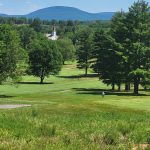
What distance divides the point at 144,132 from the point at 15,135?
3.60 meters

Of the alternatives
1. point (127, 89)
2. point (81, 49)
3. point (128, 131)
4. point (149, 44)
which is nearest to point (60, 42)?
point (81, 49)

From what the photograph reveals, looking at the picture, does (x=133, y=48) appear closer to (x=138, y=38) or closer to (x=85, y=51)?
(x=138, y=38)

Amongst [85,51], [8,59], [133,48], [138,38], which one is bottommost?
[85,51]

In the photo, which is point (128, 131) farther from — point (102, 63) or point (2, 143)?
point (102, 63)

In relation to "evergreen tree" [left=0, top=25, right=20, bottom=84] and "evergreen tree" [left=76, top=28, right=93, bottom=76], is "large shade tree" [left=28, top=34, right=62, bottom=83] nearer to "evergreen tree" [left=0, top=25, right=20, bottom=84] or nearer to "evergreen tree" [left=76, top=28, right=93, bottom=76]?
"evergreen tree" [left=76, top=28, right=93, bottom=76]

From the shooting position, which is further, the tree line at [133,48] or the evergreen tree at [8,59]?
the tree line at [133,48]

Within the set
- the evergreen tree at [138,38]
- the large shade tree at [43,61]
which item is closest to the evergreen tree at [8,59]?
the evergreen tree at [138,38]

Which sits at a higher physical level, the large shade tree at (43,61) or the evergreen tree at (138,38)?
the evergreen tree at (138,38)

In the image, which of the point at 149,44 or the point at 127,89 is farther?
the point at 127,89

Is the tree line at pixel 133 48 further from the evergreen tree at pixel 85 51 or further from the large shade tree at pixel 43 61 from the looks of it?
the evergreen tree at pixel 85 51

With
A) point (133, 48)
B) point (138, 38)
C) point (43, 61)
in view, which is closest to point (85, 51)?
point (43, 61)

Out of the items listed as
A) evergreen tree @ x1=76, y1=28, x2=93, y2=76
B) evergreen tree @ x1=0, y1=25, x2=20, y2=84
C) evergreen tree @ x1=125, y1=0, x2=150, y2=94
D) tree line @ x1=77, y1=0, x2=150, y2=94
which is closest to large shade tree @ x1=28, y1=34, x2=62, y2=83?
evergreen tree @ x1=76, y1=28, x2=93, y2=76

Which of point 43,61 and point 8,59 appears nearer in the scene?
point 8,59

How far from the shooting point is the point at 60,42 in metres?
162
